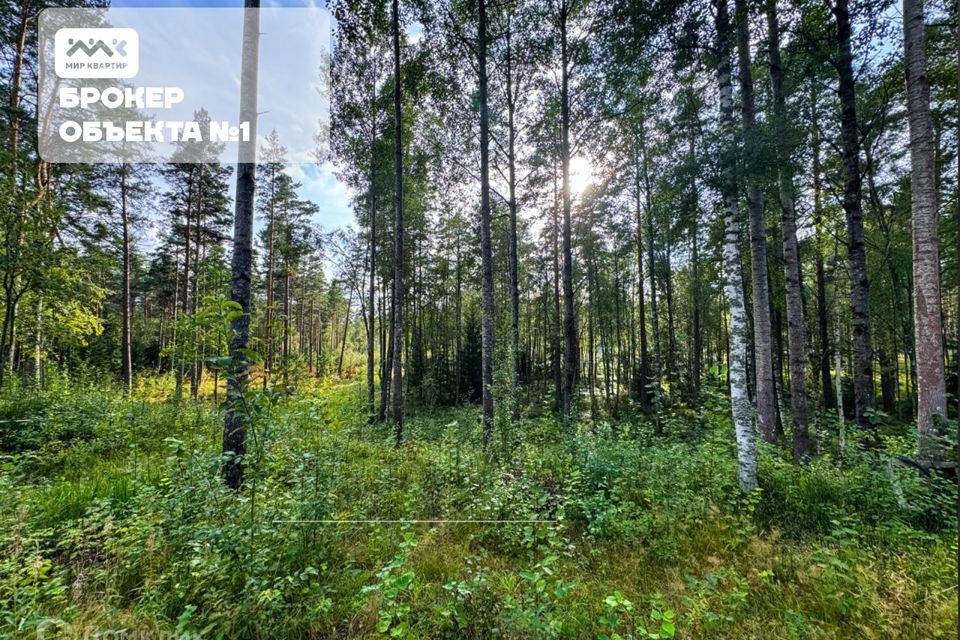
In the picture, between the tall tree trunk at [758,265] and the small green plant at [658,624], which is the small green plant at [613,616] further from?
the tall tree trunk at [758,265]

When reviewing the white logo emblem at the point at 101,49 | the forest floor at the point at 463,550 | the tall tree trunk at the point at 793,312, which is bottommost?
the forest floor at the point at 463,550

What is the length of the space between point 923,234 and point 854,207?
2236 millimetres

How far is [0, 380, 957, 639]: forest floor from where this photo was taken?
2.30 metres

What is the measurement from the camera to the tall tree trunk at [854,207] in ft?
17.9

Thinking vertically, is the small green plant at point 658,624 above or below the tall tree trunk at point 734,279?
below

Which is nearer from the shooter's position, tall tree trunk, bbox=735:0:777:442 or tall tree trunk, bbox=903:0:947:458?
tall tree trunk, bbox=903:0:947:458

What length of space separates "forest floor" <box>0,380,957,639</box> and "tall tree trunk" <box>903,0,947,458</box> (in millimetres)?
637

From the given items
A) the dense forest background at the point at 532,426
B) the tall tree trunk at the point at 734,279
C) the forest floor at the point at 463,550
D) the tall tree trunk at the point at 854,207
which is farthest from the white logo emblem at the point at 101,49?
the tall tree trunk at the point at 854,207

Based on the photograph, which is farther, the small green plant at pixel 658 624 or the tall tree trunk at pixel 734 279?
the tall tree trunk at pixel 734 279

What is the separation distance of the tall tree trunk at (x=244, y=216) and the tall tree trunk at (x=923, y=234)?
28.2 ft

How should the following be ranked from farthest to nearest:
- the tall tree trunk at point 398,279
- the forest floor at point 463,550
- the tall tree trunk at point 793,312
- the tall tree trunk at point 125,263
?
1. the tall tree trunk at point 125,263
2. the tall tree trunk at point 398,279
3. the tall tree trunk at point 793,312
4. the forest floor at point 463,550

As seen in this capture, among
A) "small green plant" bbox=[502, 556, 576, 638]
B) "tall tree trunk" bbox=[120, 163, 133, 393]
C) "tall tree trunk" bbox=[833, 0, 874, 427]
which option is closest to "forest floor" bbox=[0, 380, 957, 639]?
"small green plant" bbox=[502, 556, 576, 638]

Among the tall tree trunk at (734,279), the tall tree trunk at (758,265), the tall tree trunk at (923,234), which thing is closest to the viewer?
the tall tree trunk at (923,234)

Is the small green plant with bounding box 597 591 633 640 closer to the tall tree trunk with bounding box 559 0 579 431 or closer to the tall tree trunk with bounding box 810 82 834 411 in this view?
the tall tree trunk with bounding box 559 0 579 431
